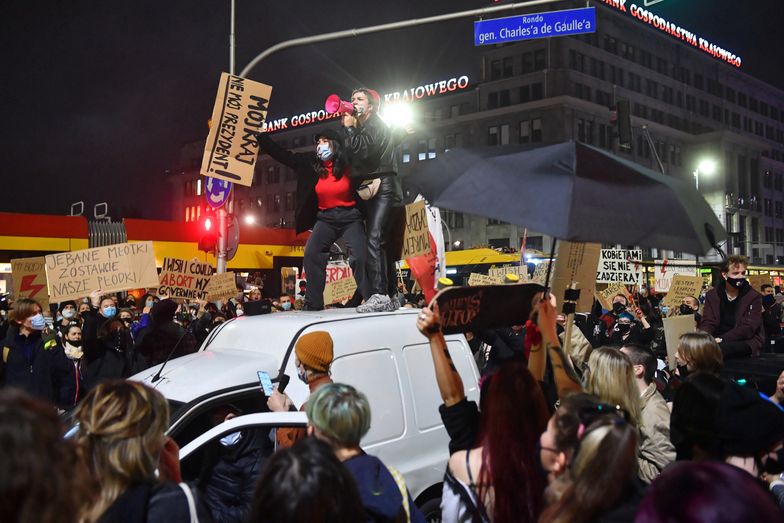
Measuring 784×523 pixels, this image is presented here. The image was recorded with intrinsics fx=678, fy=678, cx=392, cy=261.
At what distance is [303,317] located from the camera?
470 centimetres

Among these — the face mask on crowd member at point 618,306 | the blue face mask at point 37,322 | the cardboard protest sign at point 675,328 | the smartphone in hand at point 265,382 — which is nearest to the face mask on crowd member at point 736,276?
the cardboard protest sign at point 675,328

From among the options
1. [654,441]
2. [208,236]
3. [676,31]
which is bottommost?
[654,441]

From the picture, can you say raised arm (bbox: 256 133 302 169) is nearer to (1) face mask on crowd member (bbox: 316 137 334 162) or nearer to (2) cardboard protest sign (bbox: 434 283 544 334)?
(1) face mask on crowd member (bbox: 316 137 334 162)

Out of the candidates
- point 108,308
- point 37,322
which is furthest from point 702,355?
point 108,308

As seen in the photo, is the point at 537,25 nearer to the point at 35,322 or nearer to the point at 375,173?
the point at 375,173

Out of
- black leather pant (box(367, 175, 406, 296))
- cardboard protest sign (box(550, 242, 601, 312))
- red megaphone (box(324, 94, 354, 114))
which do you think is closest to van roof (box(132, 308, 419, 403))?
cardboard protest sign (box(550, 242, 601, 312))

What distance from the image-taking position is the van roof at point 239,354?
4.11m

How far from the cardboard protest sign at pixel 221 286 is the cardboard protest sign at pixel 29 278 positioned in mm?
2509

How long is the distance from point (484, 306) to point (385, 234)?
8.99ft

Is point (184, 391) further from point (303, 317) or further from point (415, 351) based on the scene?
point (415, 351)

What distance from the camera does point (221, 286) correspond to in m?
10.2

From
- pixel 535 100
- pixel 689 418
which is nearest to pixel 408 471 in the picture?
pixel 689 418

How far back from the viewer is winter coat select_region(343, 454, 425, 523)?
8.19 ft

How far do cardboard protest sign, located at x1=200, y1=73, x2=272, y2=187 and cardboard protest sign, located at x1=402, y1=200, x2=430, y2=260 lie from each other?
2763 millimetres
